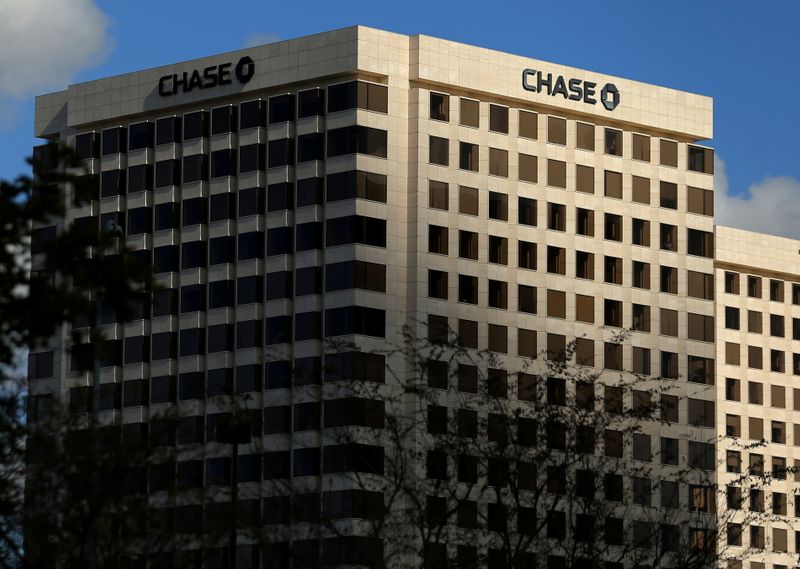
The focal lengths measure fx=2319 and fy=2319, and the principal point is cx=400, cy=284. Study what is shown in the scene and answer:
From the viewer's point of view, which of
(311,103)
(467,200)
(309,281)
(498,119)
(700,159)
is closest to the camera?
(309,281)

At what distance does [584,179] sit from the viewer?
147750 mm

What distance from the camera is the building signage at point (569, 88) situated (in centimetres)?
14550

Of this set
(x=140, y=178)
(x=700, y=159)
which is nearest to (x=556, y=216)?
(x=700, y=159)

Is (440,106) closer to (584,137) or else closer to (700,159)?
(584,137)

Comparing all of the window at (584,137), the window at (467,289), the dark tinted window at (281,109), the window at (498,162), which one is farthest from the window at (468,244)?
the dark tinted window at (281,109)

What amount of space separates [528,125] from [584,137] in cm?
460

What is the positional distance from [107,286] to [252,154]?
9667cm

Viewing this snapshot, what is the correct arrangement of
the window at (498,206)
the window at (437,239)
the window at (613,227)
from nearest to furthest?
the window at (437,239), the window at (498,206), the window at (613,227)

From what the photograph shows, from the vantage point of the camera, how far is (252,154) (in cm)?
14188

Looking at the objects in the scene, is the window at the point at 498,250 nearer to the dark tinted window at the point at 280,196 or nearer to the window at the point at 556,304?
the window at the point at 556,304

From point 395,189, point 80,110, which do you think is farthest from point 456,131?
point 80,110

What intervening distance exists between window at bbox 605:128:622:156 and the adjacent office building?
194mm

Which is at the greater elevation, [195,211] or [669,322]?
[195,211]

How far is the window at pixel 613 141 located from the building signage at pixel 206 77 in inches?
933
